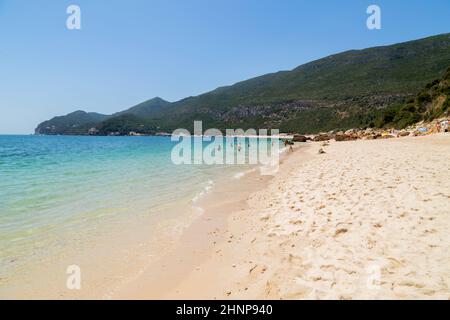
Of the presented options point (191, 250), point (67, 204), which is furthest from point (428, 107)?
point (67, 204)

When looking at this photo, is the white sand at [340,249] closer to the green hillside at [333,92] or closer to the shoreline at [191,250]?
the shoreline at [191,250]

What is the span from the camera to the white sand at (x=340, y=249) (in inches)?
146

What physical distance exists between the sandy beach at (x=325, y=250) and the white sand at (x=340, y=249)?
14 mm

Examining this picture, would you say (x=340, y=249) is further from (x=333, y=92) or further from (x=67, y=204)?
(x=333, y=92)

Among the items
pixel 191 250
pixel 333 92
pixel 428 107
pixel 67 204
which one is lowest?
pixel 191 250

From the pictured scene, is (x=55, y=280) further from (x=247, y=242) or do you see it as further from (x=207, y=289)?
(x=247, y=242)

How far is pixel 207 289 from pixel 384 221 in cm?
372

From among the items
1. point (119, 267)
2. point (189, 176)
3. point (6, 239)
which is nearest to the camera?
point (119, 267)

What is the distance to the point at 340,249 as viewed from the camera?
4.73 meters

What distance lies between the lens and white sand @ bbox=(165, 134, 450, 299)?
370cm

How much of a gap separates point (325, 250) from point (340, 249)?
241 millimetres

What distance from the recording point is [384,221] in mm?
5574
